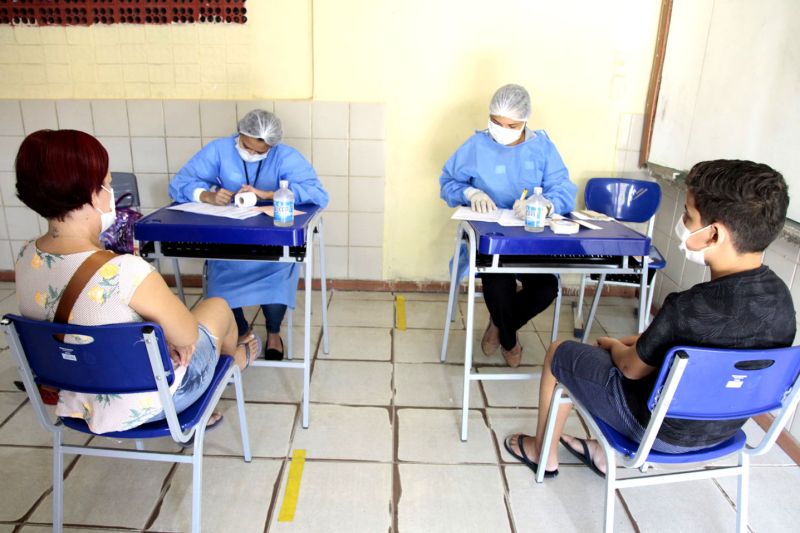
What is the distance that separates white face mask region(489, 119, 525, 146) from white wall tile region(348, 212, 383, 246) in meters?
1.08

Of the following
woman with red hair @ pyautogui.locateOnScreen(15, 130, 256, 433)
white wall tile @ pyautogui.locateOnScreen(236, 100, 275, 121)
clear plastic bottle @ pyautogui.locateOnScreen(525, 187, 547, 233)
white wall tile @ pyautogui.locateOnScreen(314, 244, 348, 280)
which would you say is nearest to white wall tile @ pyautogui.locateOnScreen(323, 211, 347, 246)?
white wall tile @ pyautogui.locateOnScreen(314, 244, 348, 280)

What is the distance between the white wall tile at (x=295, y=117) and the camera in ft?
10.3

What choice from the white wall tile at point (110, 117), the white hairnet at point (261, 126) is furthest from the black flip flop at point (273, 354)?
the white wall tile at point (110, 117)

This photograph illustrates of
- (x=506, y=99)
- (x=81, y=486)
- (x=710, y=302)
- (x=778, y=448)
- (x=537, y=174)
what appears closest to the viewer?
(x=710, y=302)

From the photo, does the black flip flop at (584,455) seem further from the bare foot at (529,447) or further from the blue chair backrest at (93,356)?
the blue chair backrest at (93,356)

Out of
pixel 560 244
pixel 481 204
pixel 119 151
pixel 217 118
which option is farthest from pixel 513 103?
pixel 119 151

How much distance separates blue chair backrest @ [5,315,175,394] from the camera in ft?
3.80

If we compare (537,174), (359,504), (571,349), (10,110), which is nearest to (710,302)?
(571,349)

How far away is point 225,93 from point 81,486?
2.20m

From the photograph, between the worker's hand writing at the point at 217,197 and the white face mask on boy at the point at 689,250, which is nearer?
the white face mask on boy at the point at 689,250

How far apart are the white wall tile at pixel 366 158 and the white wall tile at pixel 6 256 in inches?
88.7

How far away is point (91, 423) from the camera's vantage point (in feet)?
4.50

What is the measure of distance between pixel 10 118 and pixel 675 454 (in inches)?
148

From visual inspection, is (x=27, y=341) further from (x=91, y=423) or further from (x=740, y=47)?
(x=740, y=47)
